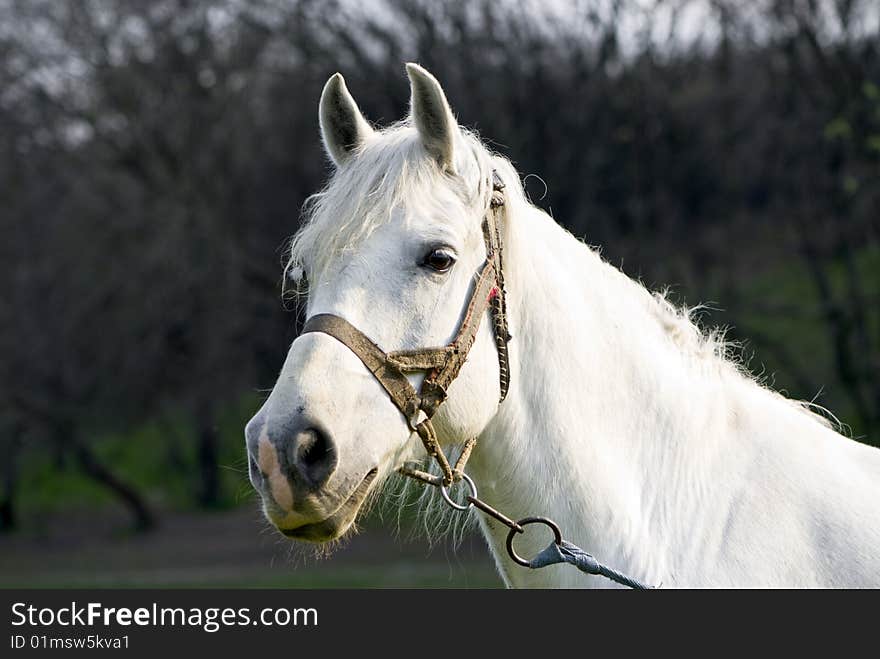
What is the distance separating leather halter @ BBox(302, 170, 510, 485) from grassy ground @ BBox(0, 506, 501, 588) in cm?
932

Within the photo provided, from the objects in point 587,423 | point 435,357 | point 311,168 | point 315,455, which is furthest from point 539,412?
point 311,168

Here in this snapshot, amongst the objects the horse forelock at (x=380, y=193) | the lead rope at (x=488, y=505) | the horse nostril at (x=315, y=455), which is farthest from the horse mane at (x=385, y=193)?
the horse nostril at (x=315, y=455)

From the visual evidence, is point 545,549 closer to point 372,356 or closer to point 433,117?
point 372,356

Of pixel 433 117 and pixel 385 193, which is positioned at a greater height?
pixel 433 117

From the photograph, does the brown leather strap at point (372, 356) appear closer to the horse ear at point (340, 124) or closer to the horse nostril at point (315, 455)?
the horse nostril at point (315, 455)

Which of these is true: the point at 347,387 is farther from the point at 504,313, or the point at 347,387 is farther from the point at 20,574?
the point at 20,574

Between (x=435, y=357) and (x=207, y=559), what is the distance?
53.3 ft

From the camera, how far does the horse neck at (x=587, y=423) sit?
3.03 meters

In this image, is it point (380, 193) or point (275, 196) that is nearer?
point (380, 193)

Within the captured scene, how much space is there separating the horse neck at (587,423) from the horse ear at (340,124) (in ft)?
1.86

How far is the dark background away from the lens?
15.3 meters

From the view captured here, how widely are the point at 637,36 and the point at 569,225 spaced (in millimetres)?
2875

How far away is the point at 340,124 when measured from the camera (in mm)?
3199

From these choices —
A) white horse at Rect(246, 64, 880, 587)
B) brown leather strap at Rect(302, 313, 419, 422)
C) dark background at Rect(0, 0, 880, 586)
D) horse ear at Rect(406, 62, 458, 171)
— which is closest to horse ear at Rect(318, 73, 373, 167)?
Answer: white horse at Rect(246, 64, 880, 587)
